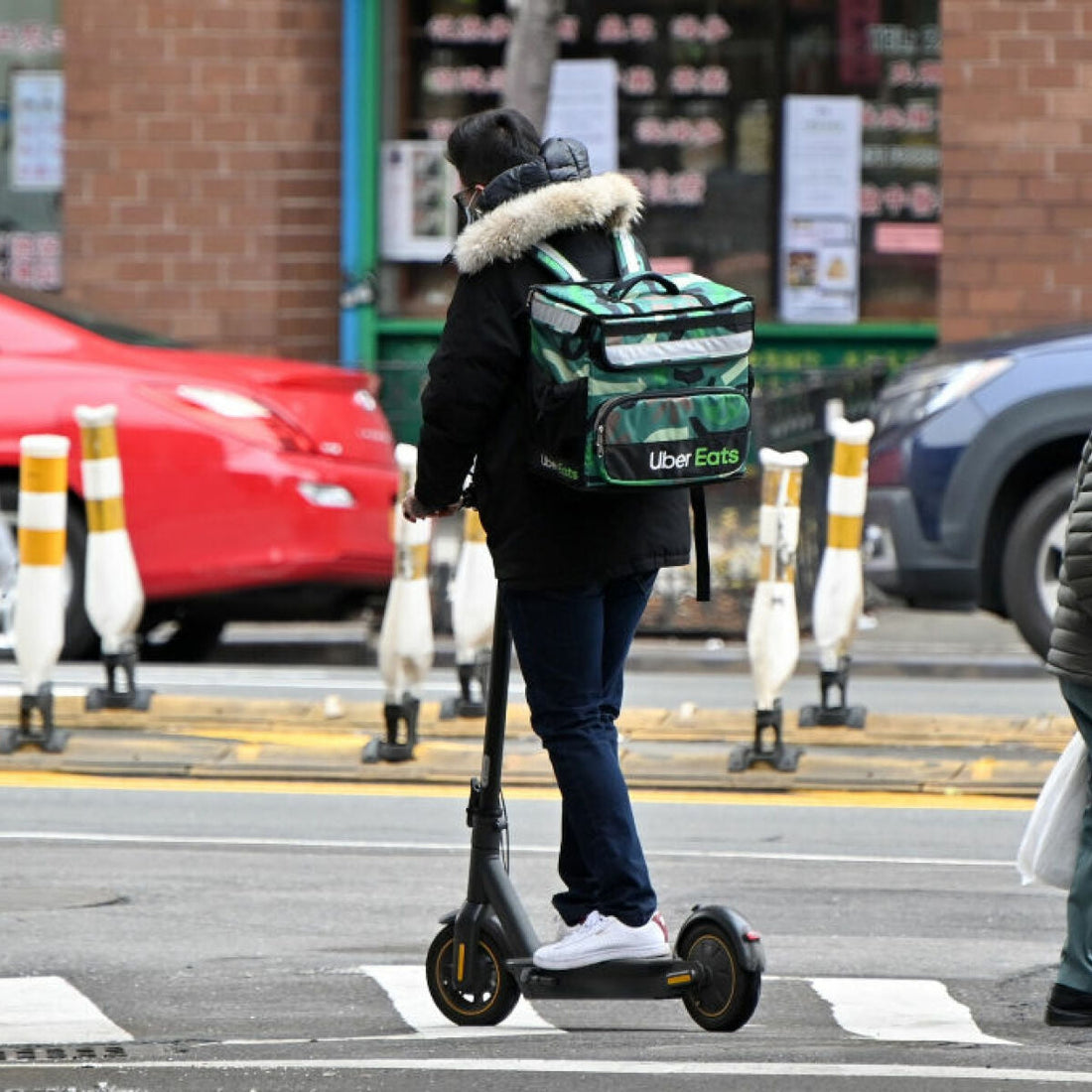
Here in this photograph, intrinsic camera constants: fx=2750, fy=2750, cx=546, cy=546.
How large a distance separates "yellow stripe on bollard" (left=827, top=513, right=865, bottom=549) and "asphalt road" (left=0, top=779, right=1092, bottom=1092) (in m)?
1.22

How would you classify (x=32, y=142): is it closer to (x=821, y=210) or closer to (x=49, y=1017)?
(x=821, y=210)

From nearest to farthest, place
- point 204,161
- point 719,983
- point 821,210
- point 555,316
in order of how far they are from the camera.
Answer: point 555,316
point 719,983
point 204,161
point 821,210

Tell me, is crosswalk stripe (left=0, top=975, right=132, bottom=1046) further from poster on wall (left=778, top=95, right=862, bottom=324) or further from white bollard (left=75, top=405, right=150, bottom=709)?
poster on wall (left=778, top=95, right=862, bottom=324)

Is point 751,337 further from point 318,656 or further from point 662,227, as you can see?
point 662,227

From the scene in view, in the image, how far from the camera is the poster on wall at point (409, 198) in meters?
18.1

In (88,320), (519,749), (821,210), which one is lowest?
(519,749)

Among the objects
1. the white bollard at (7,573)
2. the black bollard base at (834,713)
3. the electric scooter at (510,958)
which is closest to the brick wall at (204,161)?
the white bollard at (7,573)

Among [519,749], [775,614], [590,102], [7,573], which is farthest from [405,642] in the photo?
[590,102]

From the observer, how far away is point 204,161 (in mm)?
17578

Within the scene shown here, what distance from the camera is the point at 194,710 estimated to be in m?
10.1

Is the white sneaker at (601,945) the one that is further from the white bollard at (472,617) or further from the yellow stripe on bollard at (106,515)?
the yellow stripe on bollard at (106,515)

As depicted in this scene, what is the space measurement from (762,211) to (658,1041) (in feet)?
43.3

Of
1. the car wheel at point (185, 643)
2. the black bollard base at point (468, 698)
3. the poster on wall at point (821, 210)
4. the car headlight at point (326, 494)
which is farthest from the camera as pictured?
the poster on wall at point (821, 210)

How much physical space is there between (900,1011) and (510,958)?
94cm
